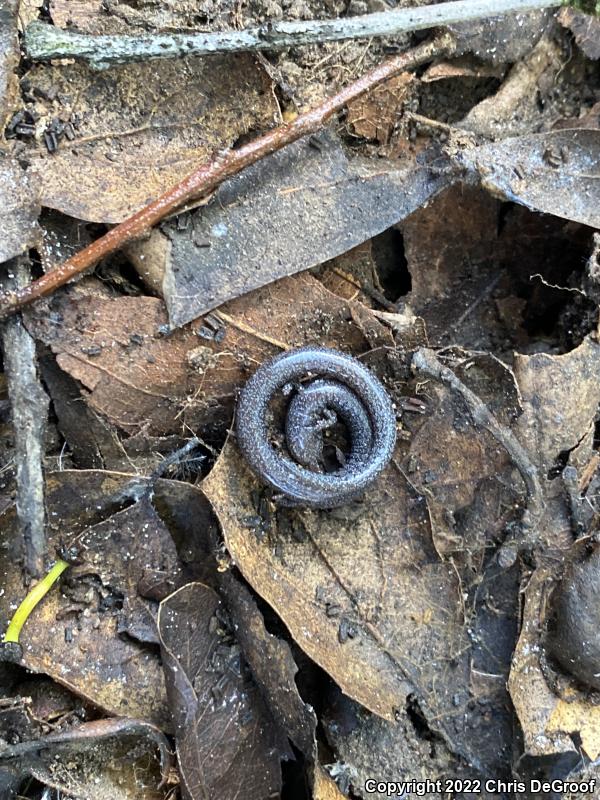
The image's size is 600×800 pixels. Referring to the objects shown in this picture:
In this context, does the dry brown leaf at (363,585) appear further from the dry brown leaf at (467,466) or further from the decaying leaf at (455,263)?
the decaying leaf at (455,263)

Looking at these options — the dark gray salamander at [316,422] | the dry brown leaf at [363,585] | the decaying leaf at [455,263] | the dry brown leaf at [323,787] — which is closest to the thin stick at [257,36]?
the decaying leaf at [455,263]

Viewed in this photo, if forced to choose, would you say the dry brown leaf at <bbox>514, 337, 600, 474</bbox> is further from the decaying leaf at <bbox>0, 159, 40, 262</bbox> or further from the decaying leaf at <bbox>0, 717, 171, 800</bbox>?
the decaying leaf at <bbox>0, 159, 40, 262</bbox>

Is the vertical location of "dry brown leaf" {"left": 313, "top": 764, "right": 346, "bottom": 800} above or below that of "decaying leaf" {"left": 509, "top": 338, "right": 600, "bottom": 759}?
below

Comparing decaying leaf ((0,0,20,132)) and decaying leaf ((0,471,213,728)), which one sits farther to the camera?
decaying leaf ((0,471,213,728))

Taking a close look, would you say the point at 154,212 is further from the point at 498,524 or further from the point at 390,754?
the point at 390,754

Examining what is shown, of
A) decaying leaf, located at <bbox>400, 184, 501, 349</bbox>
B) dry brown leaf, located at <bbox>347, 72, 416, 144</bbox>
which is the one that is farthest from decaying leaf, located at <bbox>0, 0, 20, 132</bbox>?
decaying leaf, located at <bbox>400, 184, 501, 349</bbox>

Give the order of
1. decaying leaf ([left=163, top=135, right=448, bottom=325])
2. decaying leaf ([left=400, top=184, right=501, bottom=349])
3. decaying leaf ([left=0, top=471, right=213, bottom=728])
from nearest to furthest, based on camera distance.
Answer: decaying leaf ([left=0, top=471, right=213, bottom=728])
decaying leaf ([left=163, top=135, right=448, bottom=325])
decaying leaf ([left=400, top=184, right=501, bottom=349])

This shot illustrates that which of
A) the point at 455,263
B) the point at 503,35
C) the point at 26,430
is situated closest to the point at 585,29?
the point at 503,35
